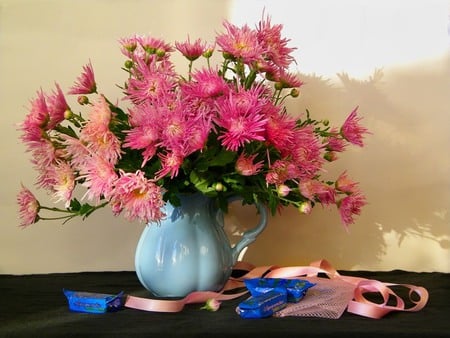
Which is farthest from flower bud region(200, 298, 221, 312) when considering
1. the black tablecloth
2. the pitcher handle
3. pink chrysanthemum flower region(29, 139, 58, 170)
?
pink chrysanthemum flower region(29, 139, 58, 170)

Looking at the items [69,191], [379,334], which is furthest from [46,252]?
[379,334]

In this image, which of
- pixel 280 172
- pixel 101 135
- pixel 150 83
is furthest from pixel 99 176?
pixel 280 172

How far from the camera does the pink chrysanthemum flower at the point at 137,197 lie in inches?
29.5

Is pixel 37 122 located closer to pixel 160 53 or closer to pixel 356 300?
pixel 160 53

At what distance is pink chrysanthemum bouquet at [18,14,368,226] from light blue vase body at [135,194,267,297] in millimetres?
48

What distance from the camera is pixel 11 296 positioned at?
0.95 m

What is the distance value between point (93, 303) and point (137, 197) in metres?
0.20

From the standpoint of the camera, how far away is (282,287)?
2.83 feet

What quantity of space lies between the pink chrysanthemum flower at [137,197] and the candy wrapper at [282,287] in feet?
0.72

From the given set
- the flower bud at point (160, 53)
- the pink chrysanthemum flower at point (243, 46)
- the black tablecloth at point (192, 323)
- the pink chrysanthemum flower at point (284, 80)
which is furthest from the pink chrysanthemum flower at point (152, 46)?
the black tablecloth at point (192, 323)

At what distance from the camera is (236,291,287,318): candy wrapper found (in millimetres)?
769

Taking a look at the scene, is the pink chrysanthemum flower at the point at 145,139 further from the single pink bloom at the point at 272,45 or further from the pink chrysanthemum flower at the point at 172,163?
the single pink bloom at the point at 272,45

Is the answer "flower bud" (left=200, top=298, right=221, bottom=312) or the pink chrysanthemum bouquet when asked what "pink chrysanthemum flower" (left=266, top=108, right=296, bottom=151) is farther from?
"flower bud" (left=200, top=298, right=221, bottom=312)

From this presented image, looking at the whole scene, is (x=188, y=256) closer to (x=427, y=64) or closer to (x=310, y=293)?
(x=310, y=293)
